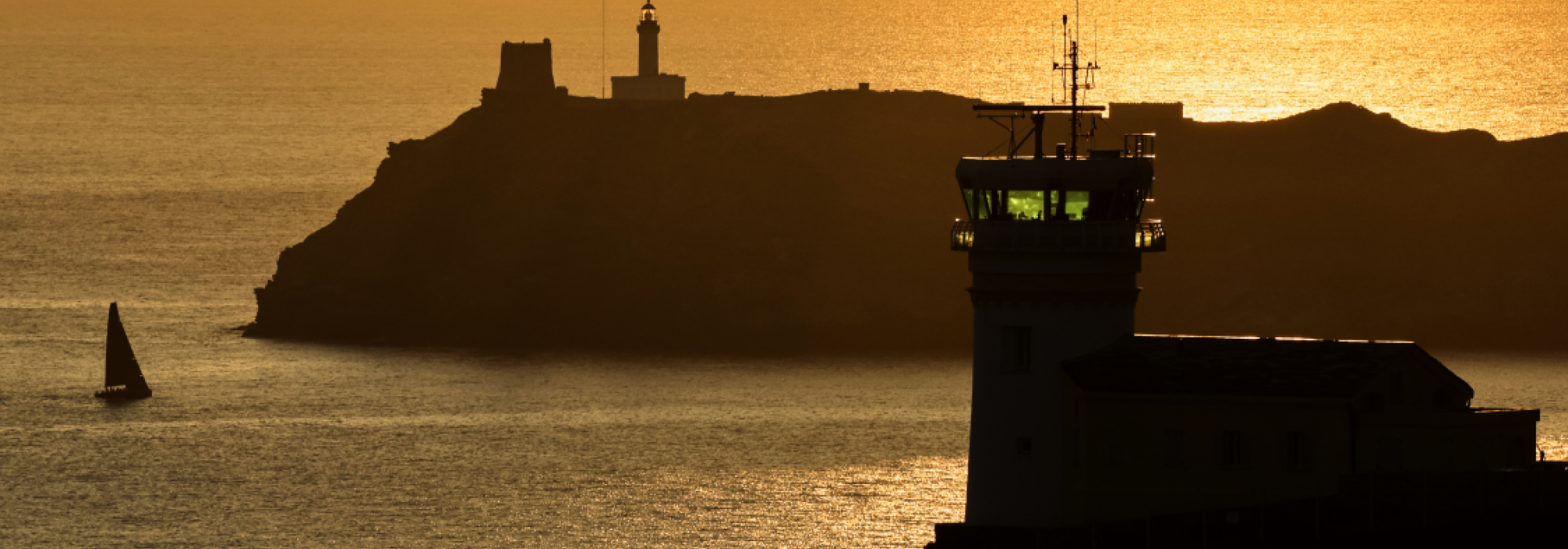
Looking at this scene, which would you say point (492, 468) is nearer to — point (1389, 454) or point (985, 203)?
point (985, 203)

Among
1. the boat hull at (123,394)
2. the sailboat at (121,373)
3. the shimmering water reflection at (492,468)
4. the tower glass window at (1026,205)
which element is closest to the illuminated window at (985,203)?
the tower glass window at (1026,205)

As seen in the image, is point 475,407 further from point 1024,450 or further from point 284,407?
point 1024,450

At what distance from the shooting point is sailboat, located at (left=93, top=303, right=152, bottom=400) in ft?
642

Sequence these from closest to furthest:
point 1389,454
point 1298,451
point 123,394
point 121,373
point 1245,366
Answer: point 1389,454
point 1298,451
point 1245,366
point 121,373
point 123,394

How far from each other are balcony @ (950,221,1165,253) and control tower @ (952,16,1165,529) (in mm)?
15

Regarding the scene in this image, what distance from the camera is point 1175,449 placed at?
1800 inches

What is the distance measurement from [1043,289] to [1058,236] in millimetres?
1048

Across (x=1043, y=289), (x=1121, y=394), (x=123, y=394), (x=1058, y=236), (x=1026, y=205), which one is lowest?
(x=123, y=394)

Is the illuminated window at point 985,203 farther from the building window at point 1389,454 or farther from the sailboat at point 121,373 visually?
the sailboat at point 121,373

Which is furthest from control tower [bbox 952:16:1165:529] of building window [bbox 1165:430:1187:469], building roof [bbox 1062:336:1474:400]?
building window [bbox 1165:430:1187:469]

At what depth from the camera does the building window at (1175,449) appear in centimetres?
4559

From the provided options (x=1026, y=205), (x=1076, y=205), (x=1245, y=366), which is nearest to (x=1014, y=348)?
(x=1026, y=205)

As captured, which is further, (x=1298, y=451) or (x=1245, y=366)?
(x=1245, y=366)

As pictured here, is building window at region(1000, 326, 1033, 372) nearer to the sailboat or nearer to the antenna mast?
the antenna mast
